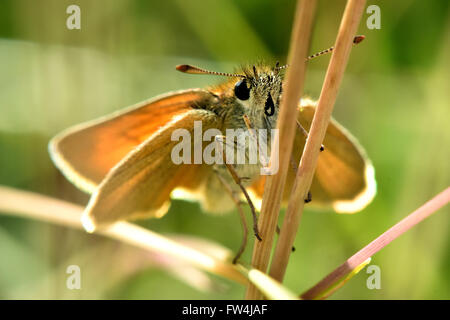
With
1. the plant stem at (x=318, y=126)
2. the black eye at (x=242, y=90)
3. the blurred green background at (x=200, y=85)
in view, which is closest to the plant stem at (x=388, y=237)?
the plant stem at (x=318, y=126)

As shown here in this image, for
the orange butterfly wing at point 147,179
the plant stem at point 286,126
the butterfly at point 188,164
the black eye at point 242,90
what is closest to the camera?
the plant stem at point 286,126

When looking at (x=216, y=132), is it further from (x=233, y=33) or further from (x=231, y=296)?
(x=233, y=33)

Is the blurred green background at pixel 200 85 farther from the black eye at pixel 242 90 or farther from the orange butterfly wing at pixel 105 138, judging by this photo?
the black eye at pixel 242 90

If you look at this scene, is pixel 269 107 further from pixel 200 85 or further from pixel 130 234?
pixel 200 85

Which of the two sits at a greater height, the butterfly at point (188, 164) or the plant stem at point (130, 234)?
the butterfly at point (188, 164)

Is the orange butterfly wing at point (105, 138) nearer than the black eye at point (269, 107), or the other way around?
the black eye at point (269, 107)
